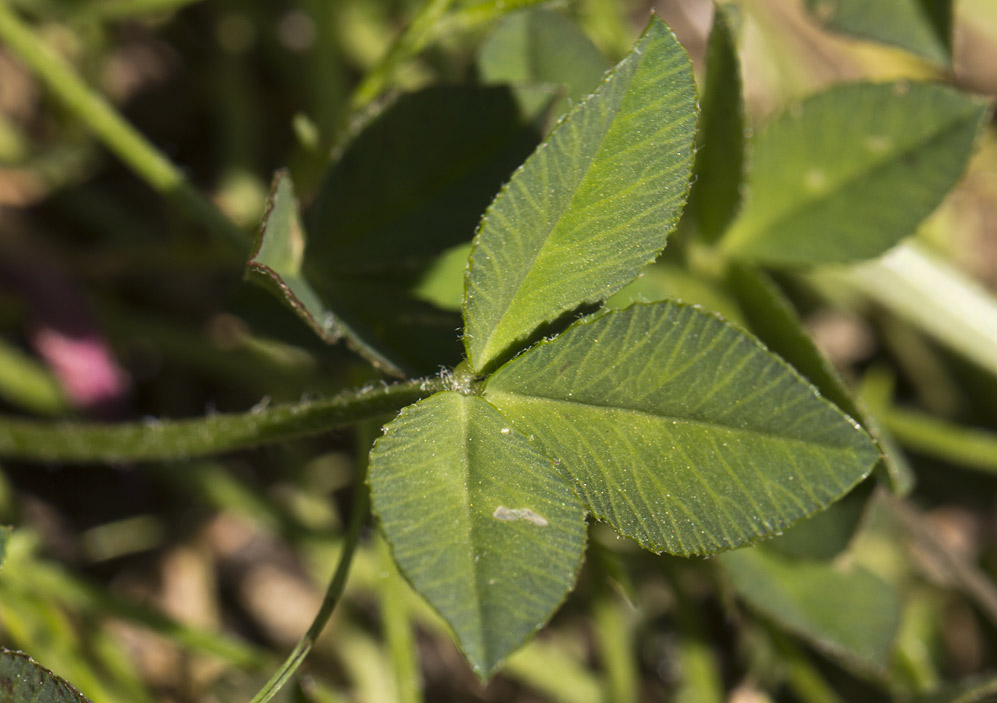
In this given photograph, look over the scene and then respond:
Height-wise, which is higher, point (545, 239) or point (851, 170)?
point (545, 239)

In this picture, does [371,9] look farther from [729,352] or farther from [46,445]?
[729,352]

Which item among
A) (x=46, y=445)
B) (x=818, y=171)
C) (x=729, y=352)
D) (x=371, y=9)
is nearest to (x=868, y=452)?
(x=729, y=352)

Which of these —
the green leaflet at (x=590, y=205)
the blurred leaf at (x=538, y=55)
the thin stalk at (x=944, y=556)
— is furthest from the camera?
the thin stalk at (x=944, y=556)

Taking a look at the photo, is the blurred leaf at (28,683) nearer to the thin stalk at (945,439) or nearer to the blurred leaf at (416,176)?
the blurred leaf at (416,176)

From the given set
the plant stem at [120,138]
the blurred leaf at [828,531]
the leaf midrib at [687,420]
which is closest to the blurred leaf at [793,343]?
the blurred leaf at [828,531]

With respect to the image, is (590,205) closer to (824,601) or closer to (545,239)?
(545,239)

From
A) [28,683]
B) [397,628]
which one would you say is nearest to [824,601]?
[397,628]

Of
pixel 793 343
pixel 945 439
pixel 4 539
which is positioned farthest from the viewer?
pixel 945 439
